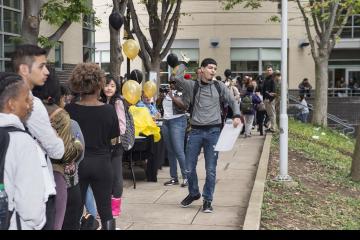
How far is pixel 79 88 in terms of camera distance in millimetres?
4719

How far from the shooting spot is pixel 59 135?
391 cm

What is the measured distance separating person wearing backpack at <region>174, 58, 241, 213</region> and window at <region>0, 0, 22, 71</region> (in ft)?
25.8

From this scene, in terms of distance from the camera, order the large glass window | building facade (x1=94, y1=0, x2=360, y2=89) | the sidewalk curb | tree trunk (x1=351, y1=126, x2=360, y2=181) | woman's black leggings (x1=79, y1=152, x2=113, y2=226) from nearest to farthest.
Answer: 1. woman's black leggings (x1=79, y1=152, x2=113, y2=226)
2. the sidewalk curb
3. tree trunk (x1=351, y1=126, x2=360, y2=181)
4. the large glass window
5. building facade (x1=94, y1=0, x2=360, y2=89)

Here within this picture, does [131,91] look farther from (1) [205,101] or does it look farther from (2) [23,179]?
(2) [23,179]

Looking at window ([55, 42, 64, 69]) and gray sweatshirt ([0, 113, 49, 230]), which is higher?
window ([55, 42, 64, 69])

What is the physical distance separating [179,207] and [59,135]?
3.53 metres

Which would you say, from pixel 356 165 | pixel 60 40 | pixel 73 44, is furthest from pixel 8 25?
pixel 356 165

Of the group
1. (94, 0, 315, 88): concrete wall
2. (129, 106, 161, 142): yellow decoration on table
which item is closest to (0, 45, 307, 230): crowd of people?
(129, 106, 161, 142): yellow decoration on table

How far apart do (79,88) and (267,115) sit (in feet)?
40.3

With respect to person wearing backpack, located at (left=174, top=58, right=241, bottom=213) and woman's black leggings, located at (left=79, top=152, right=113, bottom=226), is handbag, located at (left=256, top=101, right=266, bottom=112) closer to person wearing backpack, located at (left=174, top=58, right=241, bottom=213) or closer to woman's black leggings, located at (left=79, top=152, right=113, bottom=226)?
person wearing backpack, located at (left=174, top=58, right=241, bottom=213)

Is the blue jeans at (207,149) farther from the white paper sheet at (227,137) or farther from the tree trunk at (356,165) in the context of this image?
the tree trunk at (356,165)

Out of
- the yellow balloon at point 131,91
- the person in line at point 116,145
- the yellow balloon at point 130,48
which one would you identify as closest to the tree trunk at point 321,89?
the yellow balloon at point 130,48

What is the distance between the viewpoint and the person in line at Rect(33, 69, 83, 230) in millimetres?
3904
